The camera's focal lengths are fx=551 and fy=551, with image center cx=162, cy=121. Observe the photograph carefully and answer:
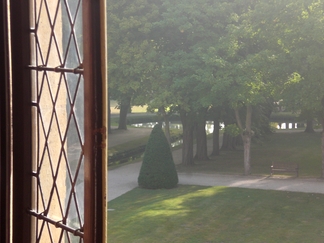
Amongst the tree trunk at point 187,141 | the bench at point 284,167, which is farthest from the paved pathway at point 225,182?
the tree trunk at point 187,141

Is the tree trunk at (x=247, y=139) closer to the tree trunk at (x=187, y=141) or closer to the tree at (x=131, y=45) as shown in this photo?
the tree trunk at (x=187, y=141)

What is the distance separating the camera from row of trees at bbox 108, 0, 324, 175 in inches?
541

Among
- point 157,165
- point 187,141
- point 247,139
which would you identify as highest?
point 247,139

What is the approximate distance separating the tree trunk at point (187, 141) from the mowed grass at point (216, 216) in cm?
432

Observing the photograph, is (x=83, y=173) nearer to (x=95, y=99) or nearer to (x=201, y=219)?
(x=95, y=99)

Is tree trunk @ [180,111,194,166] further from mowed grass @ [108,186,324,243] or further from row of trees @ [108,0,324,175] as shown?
mowed grass @ [108,186,324,243]

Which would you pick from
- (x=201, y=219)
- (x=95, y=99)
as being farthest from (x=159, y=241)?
(x=95, y=99)

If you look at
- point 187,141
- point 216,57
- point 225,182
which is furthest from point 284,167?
point 187,141

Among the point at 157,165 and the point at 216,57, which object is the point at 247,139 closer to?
the point at 216,57

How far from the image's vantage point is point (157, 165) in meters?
13.6

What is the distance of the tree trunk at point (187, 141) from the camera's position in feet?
57.8

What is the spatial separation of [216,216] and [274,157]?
26.5ft

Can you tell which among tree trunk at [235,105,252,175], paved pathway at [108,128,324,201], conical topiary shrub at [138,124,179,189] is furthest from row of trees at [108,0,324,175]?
conical topiary shrub at [138,124,179,189]

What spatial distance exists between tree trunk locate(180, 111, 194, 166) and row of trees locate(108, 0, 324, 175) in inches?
1.3
